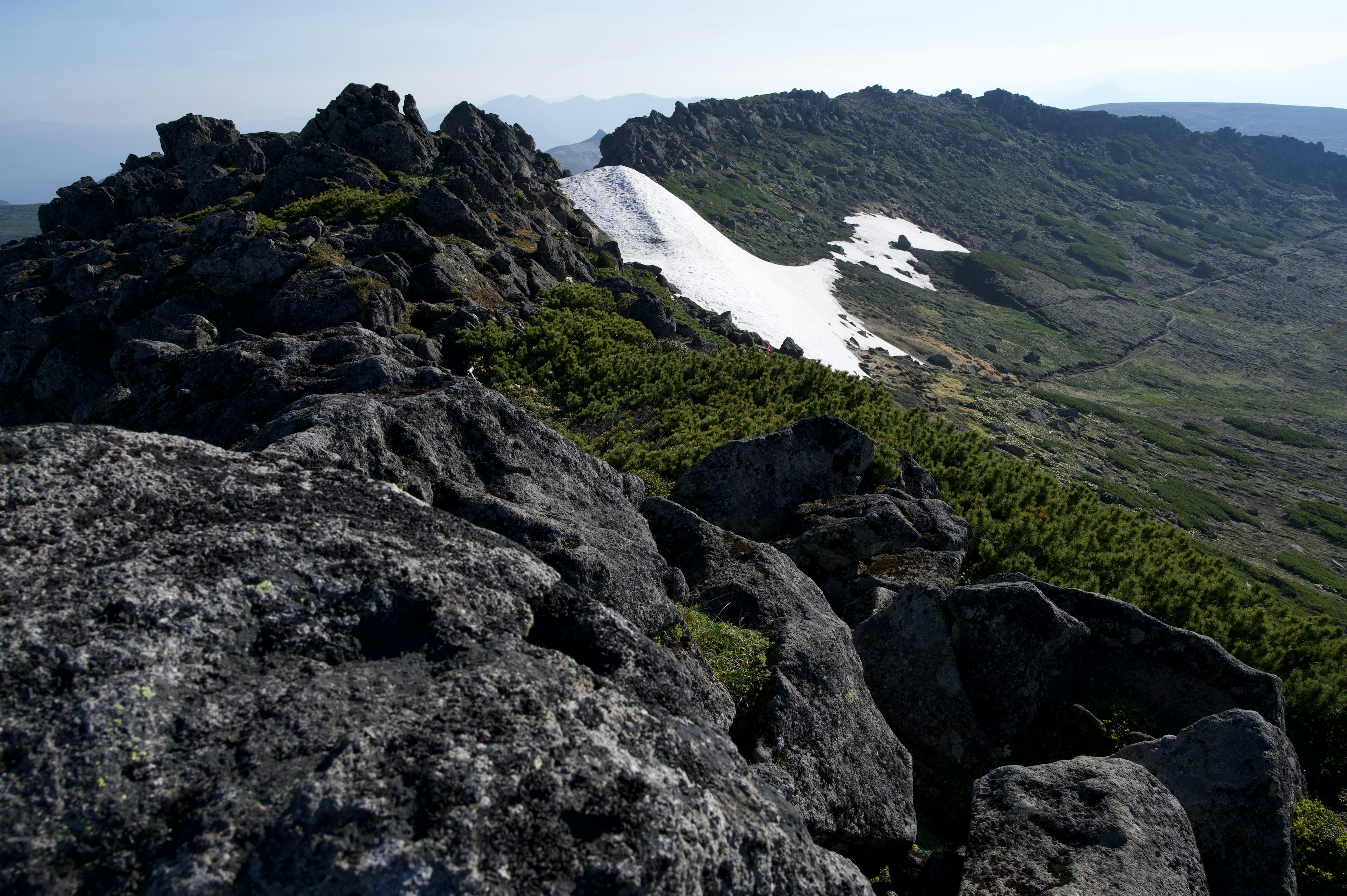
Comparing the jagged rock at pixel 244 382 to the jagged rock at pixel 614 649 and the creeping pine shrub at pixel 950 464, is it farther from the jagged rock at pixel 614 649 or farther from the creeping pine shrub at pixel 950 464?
the creeping pine shrub at pixel 950 464

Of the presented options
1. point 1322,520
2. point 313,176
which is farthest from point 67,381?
point 1322,520

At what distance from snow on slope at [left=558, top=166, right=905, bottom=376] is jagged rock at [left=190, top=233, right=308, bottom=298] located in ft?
148

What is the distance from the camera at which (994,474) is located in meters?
21.0

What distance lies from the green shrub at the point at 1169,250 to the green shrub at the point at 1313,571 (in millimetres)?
149248

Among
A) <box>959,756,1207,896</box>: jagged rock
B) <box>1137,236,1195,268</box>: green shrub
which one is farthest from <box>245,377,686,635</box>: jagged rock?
<box>1137,236,1195,268</box>: green shrub

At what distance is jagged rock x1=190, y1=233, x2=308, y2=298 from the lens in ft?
84.5

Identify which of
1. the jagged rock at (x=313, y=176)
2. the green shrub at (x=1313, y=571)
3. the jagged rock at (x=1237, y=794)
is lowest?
the green shrub at (x=1313, y=571)

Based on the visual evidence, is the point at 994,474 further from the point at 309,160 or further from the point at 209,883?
the point at 309,160

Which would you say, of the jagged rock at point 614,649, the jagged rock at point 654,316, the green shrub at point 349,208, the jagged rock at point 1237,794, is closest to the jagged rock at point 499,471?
the jagged rock at point 614,649

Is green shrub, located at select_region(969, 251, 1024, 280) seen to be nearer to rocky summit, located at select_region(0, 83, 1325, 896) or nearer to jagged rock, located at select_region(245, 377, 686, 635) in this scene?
rocky summit, located at select_region(0, 83, 1325, 896)

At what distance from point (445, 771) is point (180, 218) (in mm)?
45207

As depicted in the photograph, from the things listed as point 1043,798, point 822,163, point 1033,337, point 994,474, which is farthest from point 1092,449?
point 822,163

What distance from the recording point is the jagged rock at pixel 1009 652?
10.8 metres

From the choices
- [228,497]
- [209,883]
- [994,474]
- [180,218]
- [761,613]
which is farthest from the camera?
[180,218]
